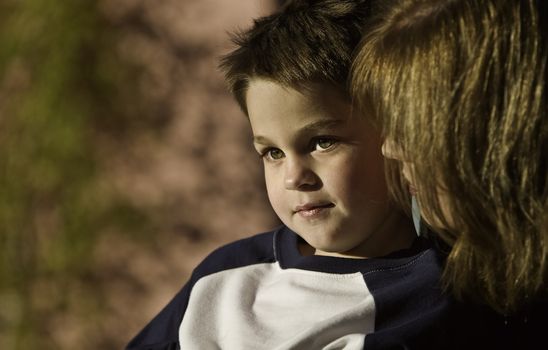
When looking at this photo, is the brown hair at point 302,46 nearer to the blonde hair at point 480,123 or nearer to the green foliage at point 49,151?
the blonde hair at point 480,123

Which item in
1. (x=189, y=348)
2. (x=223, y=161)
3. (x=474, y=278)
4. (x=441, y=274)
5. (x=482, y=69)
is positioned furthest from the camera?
(x=223, y=161)

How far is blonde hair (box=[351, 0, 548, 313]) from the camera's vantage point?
5.08ft

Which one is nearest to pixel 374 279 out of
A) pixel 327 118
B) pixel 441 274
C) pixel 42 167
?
pixel 441 274

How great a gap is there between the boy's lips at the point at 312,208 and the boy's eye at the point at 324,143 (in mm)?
113

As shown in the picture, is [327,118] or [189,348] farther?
[189,348]

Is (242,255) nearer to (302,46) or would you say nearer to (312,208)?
(312,208)

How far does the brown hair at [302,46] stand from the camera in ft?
6.15

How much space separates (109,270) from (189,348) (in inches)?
65.7

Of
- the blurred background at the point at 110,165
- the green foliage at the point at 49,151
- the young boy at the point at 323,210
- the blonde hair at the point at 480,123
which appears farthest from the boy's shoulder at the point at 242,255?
the green foliage at the point at 49,151

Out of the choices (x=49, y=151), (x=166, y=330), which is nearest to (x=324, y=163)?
(x=166, y=330)

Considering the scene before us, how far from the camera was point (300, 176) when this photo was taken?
6.18ft

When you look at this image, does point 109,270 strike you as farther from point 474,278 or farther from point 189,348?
point 474,278

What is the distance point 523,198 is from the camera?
158 centimetres

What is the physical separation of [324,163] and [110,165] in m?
1.87
